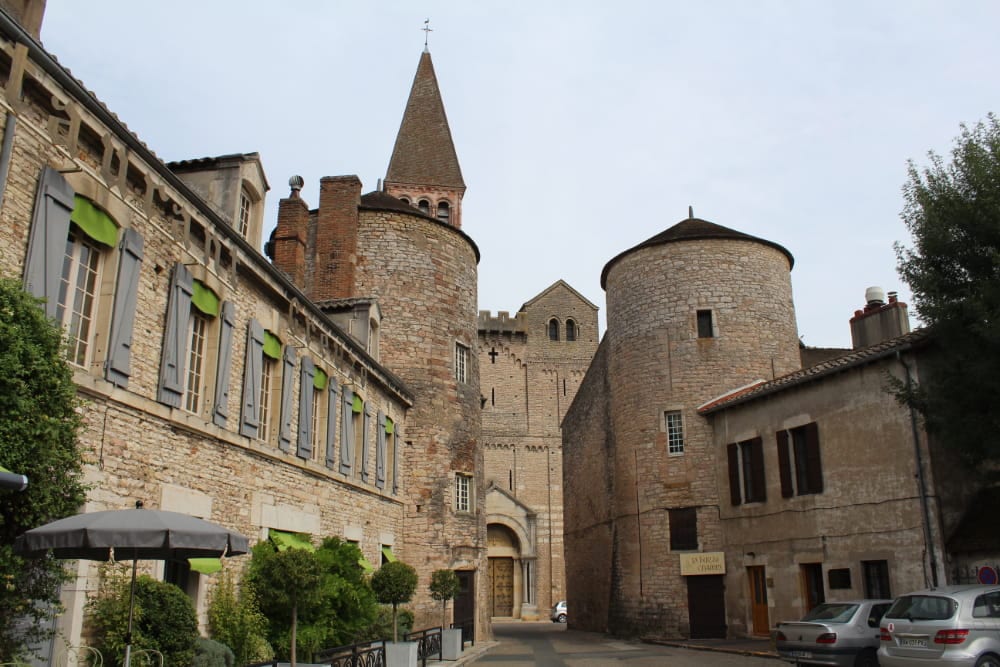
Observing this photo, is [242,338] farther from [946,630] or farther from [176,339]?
[946,630]

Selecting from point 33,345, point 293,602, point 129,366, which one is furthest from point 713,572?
point 33,345

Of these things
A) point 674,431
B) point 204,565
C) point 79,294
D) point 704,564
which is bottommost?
point 704,564

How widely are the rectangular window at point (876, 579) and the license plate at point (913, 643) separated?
Answer: 239 inches

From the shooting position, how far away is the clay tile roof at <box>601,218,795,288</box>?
2464 cm

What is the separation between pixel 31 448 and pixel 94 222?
2917 mm

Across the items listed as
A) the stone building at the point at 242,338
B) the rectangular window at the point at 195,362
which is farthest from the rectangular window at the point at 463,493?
the rectangular window at the point at 195,362

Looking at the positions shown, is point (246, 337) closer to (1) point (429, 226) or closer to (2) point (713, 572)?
(1) point (429, 226)

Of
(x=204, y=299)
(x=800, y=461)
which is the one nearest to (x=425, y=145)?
(x=800, y=461)

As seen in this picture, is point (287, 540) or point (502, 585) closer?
point (287, 540)

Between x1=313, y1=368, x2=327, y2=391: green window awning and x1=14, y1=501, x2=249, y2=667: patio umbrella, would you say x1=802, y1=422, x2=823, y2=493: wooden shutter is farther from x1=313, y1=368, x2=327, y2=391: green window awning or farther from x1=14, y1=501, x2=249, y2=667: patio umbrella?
x1=14, y1=501, x2=249, y2=667: patio umbrella

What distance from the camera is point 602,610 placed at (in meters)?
27.0

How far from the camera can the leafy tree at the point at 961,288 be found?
1369 centimetres

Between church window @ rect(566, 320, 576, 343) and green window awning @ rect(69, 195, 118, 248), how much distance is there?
42355 millimetres

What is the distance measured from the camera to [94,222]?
328 inches
